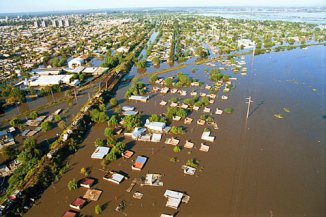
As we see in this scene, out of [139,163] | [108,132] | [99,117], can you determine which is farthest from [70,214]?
[99,117]

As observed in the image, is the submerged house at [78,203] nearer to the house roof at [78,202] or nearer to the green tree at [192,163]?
the house roof at [78,202]

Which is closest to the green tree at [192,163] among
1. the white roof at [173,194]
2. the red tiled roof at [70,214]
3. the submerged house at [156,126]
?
the white roof at [173,194]

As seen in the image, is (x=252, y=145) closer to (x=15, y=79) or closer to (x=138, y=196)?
(x=138, y=196)

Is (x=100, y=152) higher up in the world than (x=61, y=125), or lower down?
lower down

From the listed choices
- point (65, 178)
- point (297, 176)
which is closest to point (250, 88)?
point (297, 176)

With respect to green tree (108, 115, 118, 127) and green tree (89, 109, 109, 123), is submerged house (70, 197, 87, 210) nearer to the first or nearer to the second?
green tree (108, 115, 118, 127)

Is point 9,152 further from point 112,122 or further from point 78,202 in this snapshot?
point 112,122

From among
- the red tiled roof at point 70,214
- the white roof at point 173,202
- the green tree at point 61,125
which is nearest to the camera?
the red tiled roof at point 70,214
